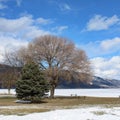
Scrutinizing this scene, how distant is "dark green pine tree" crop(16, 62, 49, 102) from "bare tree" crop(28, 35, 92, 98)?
12.3 m

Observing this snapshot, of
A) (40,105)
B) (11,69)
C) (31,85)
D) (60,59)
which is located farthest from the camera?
(11,69)

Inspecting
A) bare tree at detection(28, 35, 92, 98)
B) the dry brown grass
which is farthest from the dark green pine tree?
bare tree at detection(28, 35, 92, 98)

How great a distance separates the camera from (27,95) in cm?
4350

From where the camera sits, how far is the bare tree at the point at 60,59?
2266 inches

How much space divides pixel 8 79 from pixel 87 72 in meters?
23.9

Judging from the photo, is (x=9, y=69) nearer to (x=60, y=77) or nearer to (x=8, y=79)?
(x=8, y=79)

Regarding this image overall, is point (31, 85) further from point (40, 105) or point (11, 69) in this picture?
point (11, 69)

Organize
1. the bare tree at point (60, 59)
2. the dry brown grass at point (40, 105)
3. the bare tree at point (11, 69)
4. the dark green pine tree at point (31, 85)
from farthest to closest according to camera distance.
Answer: the bare tree at point (11, 69) → the bare tree at point (60, 59) → the dark green pine tree at point (31, 85) → the dry brown grass at point (40, 105)

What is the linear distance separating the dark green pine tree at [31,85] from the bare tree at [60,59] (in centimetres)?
1228

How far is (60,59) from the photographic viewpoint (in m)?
58.0

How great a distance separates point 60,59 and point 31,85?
51.2 ft

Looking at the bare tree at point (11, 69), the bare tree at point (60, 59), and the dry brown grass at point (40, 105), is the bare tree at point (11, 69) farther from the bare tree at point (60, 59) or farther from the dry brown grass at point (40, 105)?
the dry brown grass at point (40, 105)

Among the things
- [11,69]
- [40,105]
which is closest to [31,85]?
[40,105]

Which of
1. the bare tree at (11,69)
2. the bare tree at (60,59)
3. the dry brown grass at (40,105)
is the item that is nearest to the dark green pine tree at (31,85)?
the dry brown grass at (40,105)
